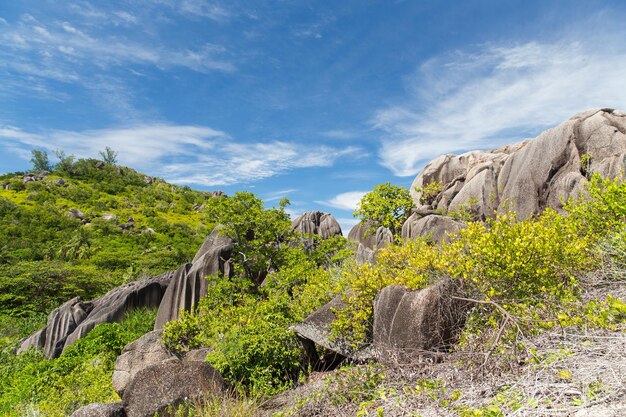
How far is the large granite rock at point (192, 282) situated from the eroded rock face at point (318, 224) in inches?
448

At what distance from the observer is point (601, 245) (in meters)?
7.85

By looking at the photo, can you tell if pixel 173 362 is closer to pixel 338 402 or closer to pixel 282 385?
pixel 282 385

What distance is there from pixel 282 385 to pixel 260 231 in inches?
498

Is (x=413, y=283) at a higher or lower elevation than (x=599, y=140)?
lower

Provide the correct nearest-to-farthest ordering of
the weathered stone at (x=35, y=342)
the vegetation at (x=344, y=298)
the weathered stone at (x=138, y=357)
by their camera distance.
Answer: the vegetation at (x=344, y=298) < the weathered stone at (x=138, y=357) < the weathered stone at (x=35, y=342)

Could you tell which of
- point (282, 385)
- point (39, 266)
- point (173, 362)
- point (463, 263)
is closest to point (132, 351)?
point (173, 362)

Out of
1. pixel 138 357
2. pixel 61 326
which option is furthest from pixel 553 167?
pixel 61 326

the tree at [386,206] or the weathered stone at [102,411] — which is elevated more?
the tree at [386,206]

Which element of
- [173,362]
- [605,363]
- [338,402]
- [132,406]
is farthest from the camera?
[173,362]

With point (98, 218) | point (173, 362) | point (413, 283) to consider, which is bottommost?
point (173, 362)

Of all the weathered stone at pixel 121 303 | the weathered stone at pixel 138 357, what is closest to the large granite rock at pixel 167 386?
the weathered stone at pixel 138 357

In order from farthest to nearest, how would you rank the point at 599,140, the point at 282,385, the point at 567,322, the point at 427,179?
the point at 427,179 < the point at 599,140 < the point at 282,385 < the point at 567,322

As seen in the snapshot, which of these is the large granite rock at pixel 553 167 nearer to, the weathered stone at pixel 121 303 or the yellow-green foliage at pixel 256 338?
the yellow-green foliage at pixel 256 338

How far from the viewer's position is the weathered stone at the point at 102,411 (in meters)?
8.78
